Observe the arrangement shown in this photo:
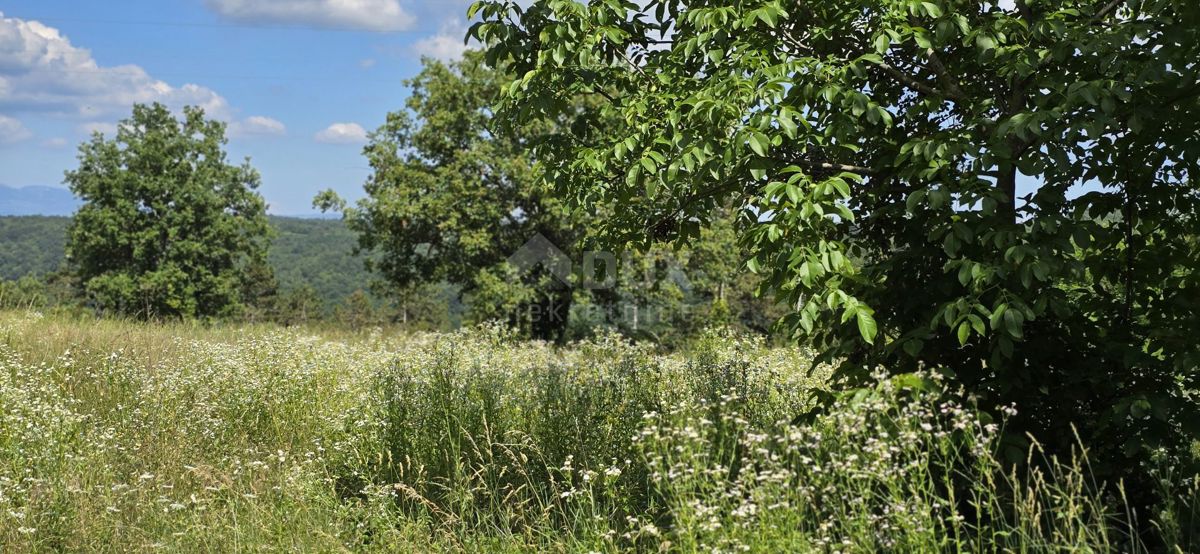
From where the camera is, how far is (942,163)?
4230mm

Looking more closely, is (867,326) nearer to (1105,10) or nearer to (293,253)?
(1105,10)

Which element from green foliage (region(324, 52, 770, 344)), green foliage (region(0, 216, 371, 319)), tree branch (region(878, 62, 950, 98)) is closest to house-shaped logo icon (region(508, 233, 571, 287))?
green foliage (region(324, 52, 770, 344))

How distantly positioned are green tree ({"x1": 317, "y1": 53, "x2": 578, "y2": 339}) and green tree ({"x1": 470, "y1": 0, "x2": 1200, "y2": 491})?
22.3 metres

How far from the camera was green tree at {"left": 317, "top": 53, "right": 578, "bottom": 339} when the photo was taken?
28250mm

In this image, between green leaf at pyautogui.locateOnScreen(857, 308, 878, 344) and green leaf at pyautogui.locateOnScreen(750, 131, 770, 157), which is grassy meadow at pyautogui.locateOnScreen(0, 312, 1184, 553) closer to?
green leaf at pyautogui.locateOnScreen(857, 308, 878, 344)

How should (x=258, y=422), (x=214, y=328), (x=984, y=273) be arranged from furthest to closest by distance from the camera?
(x=214, y=328) → (x=258, y=422) → (x=984, y=273)

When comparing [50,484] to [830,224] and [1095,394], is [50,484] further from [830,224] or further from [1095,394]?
[1095,394]

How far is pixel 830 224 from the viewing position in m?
4.57

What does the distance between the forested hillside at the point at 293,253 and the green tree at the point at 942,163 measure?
108 m

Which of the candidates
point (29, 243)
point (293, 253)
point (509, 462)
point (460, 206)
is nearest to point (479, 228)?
point (460, 206)

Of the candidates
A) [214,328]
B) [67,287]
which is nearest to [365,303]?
[67,287]

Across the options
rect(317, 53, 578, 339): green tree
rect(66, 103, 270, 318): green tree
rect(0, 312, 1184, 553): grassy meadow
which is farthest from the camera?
rect(66, 103, 270, 318): green tree

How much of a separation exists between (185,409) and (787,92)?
5.38 m

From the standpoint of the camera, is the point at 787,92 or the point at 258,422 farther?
the point at 258,422
